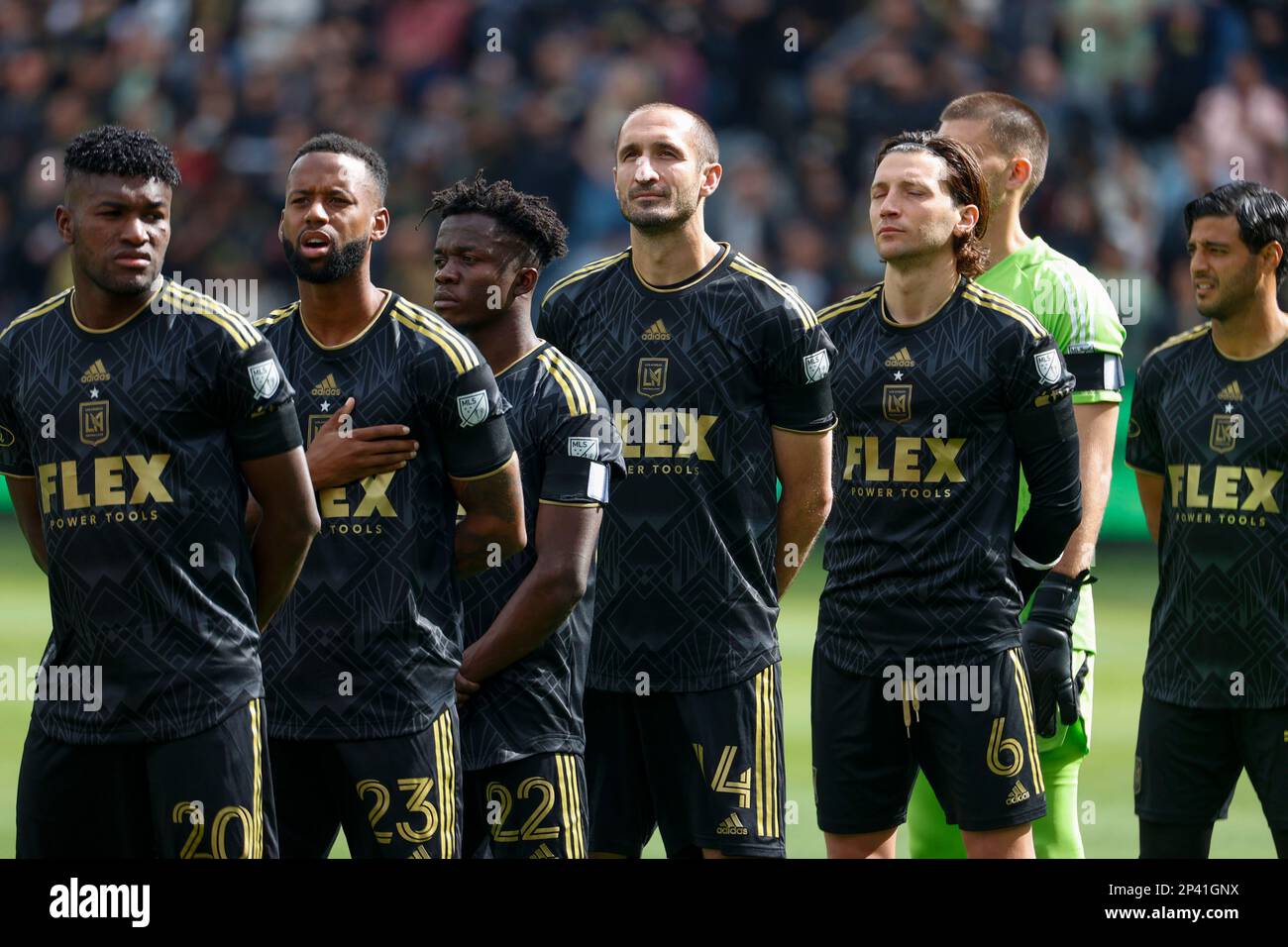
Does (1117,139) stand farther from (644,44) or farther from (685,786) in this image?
(685,786)

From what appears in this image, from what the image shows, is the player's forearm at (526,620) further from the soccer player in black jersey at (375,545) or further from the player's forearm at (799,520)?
the player's forearm at (799,520)

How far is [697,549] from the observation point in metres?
5.14

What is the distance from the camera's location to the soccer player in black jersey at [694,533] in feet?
16.7

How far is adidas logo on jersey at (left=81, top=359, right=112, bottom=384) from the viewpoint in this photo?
4129 mm

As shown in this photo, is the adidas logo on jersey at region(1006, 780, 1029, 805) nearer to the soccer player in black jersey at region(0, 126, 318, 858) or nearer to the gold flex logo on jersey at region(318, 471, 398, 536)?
the gold flex logo on jersey at region(318, 471, 398, 536)

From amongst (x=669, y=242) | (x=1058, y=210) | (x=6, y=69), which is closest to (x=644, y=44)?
(x=1058, y=210)

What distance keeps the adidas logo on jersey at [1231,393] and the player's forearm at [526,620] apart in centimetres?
185

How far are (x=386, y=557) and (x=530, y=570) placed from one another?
1.41 feet

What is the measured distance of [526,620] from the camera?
4.68 m

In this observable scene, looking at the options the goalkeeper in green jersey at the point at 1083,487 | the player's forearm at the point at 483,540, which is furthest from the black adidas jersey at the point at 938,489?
the player's forearm at the point at 483,540

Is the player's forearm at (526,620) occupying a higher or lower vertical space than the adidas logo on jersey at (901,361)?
lower

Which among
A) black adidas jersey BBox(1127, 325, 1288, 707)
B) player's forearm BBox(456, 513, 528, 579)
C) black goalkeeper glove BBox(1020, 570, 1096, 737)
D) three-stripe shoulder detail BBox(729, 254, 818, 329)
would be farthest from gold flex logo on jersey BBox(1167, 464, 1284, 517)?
player's forearm BBox(456, 513, 528, 579)

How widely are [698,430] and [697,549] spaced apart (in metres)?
0.31
